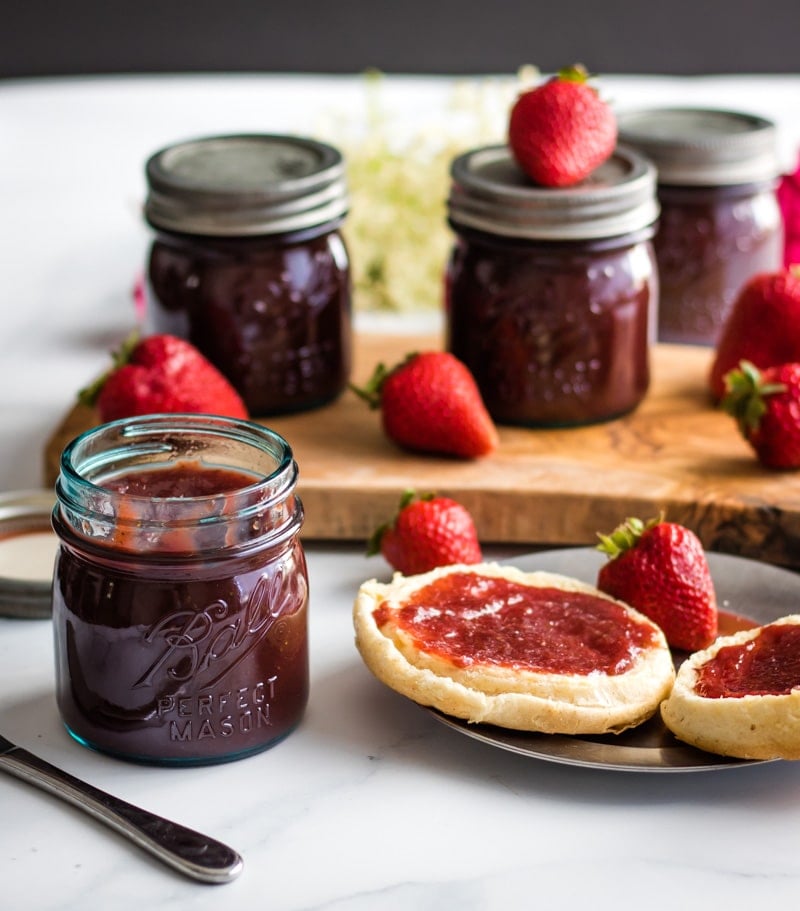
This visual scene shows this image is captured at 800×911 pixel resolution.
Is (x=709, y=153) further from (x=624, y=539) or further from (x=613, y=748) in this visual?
(x=613, y=748)

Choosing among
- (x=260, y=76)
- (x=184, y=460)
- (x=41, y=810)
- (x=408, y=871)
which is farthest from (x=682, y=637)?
(x=260, y=76)

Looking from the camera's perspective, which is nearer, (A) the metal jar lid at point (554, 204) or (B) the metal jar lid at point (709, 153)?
(A) the metal jar lid at point (554, 204)

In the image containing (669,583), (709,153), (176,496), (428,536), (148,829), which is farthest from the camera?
(709,153)

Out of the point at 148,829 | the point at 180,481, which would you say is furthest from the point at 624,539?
the point at 148,829

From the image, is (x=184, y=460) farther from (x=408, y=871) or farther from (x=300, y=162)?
(x=300, y=162)

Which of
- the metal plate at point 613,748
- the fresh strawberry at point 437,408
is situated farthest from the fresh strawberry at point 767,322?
the metal plate at point 613,748

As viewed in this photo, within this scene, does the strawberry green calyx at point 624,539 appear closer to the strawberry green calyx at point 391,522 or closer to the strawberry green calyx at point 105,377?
the strawberry green calyx at point 391,522

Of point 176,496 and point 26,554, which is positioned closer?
point 176,496
